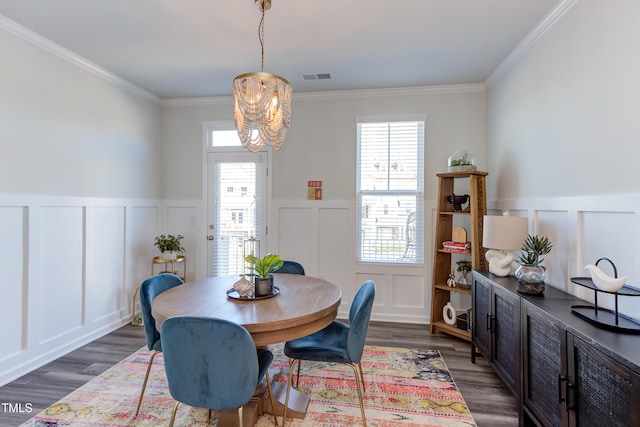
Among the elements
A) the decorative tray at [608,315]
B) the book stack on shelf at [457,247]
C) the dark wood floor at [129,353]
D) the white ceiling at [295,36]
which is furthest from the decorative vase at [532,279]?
the white ceiling at [295,36]

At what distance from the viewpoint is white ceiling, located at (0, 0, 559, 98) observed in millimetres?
2291

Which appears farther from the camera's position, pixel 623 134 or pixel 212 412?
pixel 212 412

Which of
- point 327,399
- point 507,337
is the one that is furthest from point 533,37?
point 327,399

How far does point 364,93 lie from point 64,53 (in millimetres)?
3094

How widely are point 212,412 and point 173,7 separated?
2.89 m

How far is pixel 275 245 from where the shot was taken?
4.12 m

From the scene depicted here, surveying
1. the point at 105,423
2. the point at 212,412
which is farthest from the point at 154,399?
the point at 212,412

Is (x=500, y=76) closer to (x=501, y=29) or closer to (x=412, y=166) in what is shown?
(x=501, y=29)

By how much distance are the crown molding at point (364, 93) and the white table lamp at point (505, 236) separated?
75.9 inches

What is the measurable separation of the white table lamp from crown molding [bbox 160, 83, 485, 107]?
75.9 inches

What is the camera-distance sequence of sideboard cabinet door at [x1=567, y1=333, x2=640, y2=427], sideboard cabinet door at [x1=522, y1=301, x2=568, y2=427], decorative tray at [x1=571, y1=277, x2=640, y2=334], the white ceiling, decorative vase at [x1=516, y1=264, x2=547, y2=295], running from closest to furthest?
sideboard cabinet door at [x1=567, y1=333, x2=640, y2=427]
decorative tray at [x1=571, y1=277, x2=640, y2=334]
sideboard cabinet door at [x1=522, y1=301, x2=568, y2=427]
decorative vase at [x1=516, y1=264, x2=547, y2=295]
the white ceiling

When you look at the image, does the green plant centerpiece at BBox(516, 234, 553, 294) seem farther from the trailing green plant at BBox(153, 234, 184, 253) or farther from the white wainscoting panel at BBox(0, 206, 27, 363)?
the white wainscoting panel at BBox(0, 206, 27, 363)

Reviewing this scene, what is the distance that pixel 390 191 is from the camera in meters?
3.87

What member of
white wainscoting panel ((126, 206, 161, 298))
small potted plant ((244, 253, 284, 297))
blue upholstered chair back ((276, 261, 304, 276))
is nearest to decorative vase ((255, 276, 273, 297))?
small potted plant ((244, 253, 284, 297))
